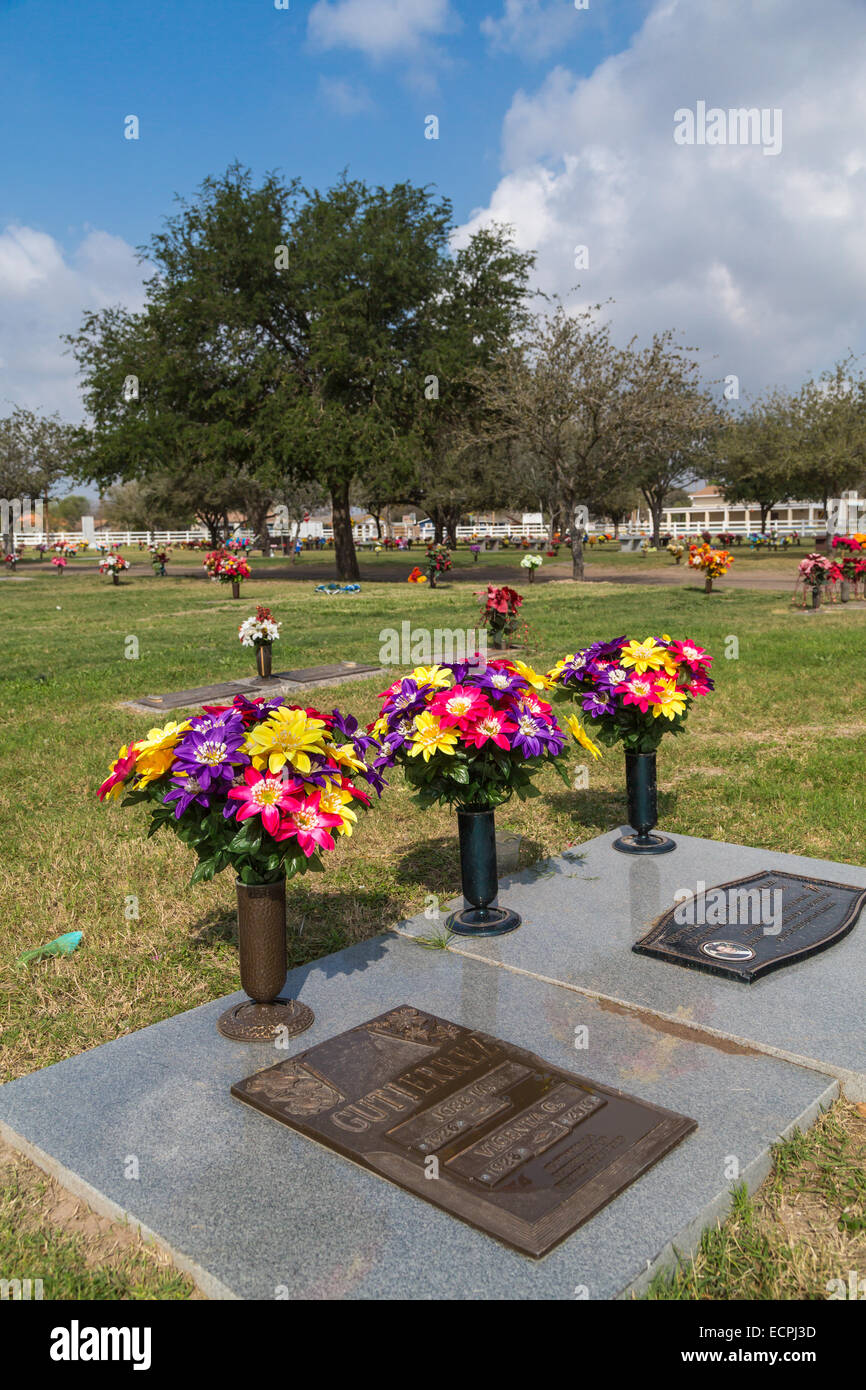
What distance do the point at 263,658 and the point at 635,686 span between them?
647 centimetres

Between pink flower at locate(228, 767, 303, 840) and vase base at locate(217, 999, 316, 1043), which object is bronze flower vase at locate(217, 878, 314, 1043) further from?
pink flower at locate(228, 767, 303, 840)

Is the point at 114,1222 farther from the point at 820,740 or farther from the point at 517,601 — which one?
the point at 517,601

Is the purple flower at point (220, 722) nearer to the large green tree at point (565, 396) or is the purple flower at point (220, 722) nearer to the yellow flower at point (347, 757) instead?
the yellow flower at point (347, 757)

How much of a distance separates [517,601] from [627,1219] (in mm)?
11017

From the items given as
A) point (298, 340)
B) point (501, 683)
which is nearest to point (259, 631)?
point (501, 683)

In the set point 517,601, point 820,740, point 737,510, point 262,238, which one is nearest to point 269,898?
point 820,740

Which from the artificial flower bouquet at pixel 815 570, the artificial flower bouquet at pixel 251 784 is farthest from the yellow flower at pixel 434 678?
the artificial flower bouquet at pixel 815 570

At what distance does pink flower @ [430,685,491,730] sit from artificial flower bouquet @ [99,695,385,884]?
1.98 ft

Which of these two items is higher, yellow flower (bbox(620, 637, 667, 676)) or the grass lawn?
yellow flower (bbox(620, 637, 667, 676))

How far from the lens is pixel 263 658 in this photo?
422 inches

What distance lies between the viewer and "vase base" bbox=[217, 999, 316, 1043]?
3359mm

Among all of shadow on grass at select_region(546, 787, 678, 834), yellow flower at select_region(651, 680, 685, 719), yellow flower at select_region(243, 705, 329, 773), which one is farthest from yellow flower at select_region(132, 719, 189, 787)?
shadow on grass at select_region(546, 787, 678, 834)

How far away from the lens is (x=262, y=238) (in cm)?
2870

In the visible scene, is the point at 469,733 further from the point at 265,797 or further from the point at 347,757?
the point at 265,797
